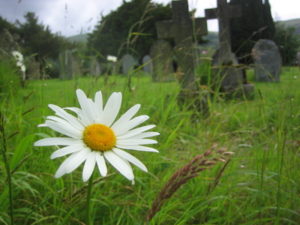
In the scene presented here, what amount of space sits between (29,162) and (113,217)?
1.93ft

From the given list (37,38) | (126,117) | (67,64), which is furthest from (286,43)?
(37,38)

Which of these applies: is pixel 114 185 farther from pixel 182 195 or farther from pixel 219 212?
pixel 219 212

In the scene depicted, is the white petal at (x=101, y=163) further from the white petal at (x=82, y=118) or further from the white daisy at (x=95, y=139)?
the white petal at (x=82, y=118)

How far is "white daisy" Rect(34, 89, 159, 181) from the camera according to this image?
622mm

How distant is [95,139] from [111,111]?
149 millimetres

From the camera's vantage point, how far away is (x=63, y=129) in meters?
0.68

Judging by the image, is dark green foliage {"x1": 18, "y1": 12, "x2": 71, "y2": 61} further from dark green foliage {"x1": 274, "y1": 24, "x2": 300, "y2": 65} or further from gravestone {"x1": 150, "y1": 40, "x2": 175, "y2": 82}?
dark green foliage {"x1": 274, "y1": 24, "x2": 300, "y2": 65}

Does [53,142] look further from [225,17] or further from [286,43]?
[225,17]

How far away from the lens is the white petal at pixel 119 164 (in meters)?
0.62

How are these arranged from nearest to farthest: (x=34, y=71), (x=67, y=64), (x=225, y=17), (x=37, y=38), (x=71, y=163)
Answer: (x=71, y=163)
(x=34, y=71)
(x=67, y=64)
(x=225, y=17)
(x=37, y=38)

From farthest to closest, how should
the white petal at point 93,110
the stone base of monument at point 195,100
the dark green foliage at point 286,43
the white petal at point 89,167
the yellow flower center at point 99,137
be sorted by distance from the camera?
1. the stone base of monument at point 195,100
2. the dark green foliage at point 286,43
3. the white petal at point 93,110
4. the yellow flower center at point 99,137
5. the white petal at point 89,167

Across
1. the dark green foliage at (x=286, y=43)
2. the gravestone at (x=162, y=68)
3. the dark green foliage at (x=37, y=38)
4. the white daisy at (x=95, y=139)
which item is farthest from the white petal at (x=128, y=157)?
the dark green foliage at (x=37, y=38)

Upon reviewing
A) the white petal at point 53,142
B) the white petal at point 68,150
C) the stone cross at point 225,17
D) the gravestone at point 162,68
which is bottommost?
the white petal at point 68,150

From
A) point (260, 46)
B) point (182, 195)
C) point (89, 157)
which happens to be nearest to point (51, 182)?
point (182, 195)
